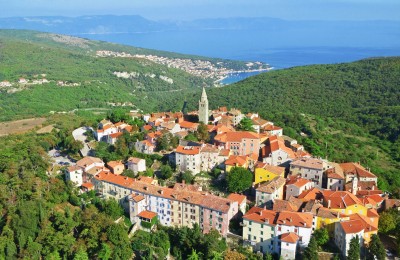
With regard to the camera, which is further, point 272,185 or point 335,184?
point 335,184

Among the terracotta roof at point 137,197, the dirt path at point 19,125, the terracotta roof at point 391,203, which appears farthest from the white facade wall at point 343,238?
the dirt path at point 19,125

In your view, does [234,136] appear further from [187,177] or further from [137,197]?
[137,197]

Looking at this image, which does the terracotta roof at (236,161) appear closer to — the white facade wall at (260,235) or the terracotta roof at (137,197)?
the white facade wall at (260,235)

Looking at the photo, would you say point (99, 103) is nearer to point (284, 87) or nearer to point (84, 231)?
point (284, 87)

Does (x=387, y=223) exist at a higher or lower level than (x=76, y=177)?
lower

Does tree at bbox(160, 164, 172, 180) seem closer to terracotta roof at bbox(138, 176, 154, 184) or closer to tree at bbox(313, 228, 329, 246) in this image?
terracotta roof at bbox(138, 176, 154, 184)

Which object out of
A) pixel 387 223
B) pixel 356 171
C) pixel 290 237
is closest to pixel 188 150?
pixel 290 237
